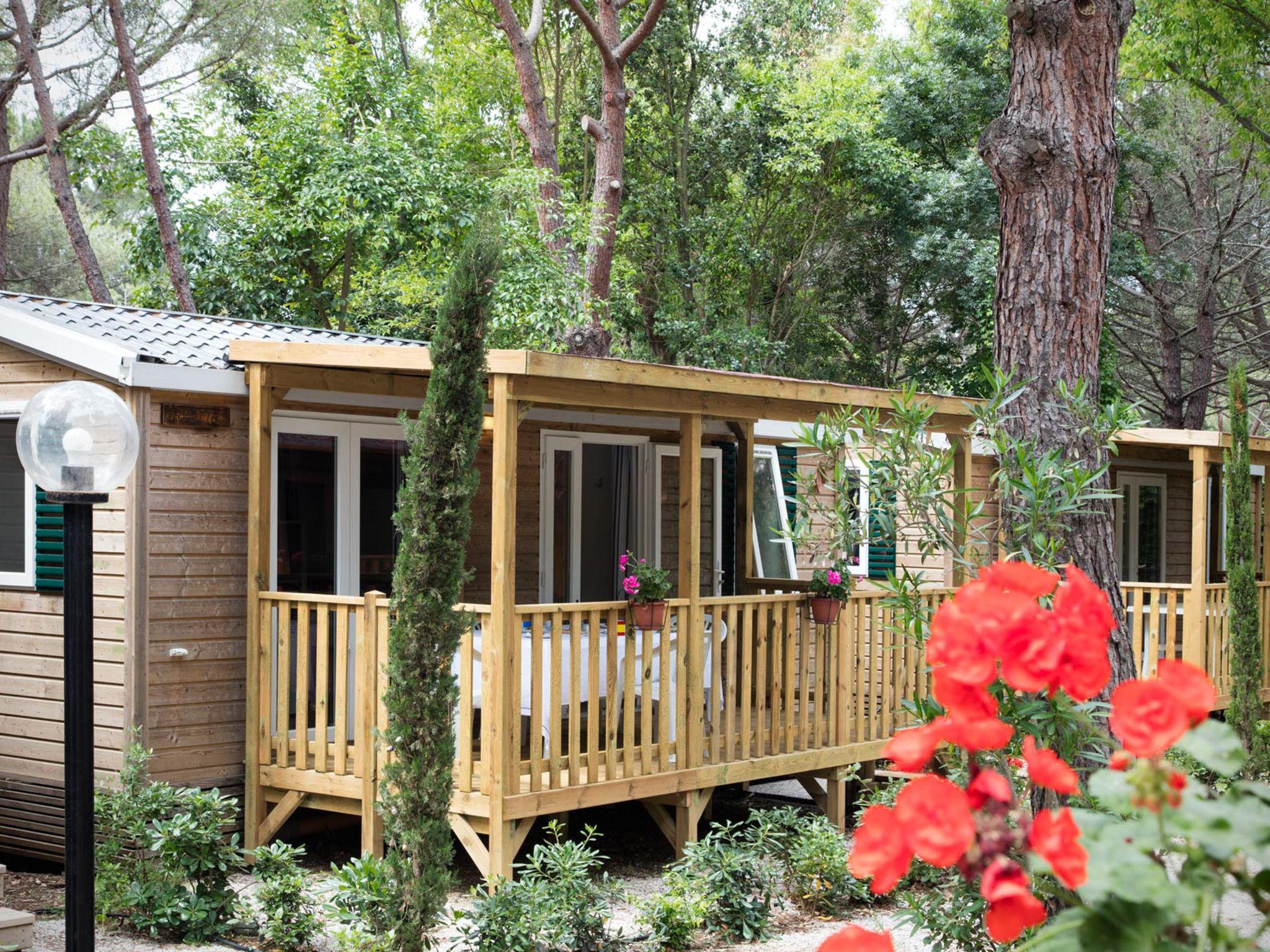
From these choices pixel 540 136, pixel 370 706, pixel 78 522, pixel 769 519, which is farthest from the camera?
pixel 540 136

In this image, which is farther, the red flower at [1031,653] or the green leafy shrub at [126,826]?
the green leafy shrub at [126,826]

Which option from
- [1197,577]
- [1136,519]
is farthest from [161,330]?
[1136,519]

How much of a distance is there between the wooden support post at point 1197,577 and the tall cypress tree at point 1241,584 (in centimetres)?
62

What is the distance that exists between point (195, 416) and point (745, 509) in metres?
4.40

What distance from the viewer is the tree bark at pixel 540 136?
1541cm

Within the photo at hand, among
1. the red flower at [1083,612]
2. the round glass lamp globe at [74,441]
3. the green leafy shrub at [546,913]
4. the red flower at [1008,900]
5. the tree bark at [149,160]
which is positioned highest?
the tree bark at [149,160]

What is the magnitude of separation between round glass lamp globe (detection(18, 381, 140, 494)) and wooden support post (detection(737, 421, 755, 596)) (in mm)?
6583

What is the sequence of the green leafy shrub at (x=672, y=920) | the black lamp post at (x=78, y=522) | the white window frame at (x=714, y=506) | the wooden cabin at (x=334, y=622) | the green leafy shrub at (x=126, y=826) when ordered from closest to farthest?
the black lamp post at (x=78, y=522) → the green leafy shrub at (x=672, y=920) → the green leafy shrub at (x=126, y=826) → the wooden cabin at (x=334, y=622) → the white window frame at (x=714, y=506)

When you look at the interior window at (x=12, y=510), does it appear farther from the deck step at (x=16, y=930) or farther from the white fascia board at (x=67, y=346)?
the deck step at (x=16, y=930)

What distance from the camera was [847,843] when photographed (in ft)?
24.5

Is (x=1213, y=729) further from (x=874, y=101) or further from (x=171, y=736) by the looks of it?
(x=874, y=101)

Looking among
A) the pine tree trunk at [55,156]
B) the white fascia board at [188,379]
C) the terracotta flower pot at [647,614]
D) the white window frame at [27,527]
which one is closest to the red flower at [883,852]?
the terracotta flower pot at [647,614]

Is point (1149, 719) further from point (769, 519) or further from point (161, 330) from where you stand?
point (769, 519)

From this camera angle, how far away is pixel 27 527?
7.48 meters
